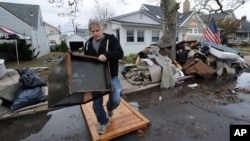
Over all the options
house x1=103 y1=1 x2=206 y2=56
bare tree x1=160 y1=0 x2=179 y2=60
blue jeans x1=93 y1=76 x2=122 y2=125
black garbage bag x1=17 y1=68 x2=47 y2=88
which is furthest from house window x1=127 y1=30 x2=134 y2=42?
blue jeans x1=93 y1=76 x2=122 y2=125

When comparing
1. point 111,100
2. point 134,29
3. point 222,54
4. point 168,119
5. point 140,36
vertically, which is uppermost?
point 134,29

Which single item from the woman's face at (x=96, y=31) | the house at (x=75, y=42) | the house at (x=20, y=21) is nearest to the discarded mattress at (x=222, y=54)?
the woman's face at (x=96, y=31)

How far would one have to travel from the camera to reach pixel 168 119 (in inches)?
141

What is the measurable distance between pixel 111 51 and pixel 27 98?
303 cm

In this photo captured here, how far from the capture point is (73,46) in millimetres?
28219

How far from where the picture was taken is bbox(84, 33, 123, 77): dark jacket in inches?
96.1

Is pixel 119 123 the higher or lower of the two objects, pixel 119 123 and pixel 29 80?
the lower

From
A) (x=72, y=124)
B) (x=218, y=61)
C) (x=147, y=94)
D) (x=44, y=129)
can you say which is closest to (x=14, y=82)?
(x=44, y=129)

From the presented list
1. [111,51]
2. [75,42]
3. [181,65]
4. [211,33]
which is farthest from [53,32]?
[111,51]

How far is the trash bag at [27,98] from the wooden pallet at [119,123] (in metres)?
1.46

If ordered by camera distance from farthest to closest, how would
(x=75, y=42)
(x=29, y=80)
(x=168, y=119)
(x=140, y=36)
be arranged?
(x=75, y=42)
(x=140, y=36)
(x=29, y=80)
(x=168, y=119)

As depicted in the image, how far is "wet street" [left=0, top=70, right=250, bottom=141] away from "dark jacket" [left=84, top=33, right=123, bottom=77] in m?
1.27

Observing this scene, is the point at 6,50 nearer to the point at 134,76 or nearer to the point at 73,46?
the point at 134,76

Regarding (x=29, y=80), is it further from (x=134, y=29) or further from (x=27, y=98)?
(x=134, y=29)
